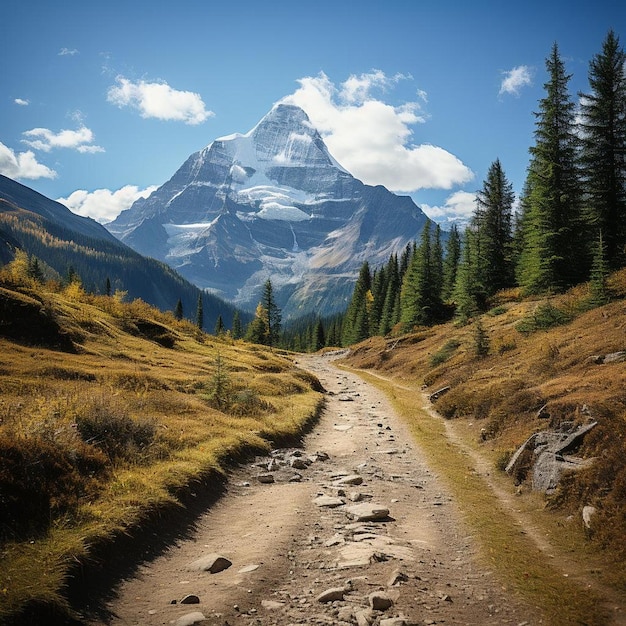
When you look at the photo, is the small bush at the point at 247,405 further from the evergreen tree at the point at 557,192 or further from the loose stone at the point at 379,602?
the evergreen tree at the point at 557,192

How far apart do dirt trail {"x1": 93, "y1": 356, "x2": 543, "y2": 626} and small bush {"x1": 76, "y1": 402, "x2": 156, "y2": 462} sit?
9.57 feet

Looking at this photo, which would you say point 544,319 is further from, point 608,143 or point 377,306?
point 377,306

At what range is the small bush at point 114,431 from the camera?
12.0 m

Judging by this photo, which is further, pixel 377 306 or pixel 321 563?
pixel 377 306

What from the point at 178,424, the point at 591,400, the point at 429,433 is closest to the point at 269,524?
the point at 178,424

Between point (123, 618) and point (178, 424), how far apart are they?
31.9 ft

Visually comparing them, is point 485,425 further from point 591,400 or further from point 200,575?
point 200,575

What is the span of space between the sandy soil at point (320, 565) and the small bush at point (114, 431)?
9.44 feet

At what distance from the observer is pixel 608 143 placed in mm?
38875

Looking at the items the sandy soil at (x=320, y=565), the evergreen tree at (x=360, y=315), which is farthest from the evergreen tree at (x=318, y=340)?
the sandy soil at (x=320, y=565)

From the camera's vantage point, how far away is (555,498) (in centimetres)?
1113

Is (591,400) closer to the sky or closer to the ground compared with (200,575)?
closer to the sky

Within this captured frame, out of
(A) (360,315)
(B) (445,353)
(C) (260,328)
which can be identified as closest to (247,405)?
(B) (445,353)

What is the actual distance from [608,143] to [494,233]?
2219cm
